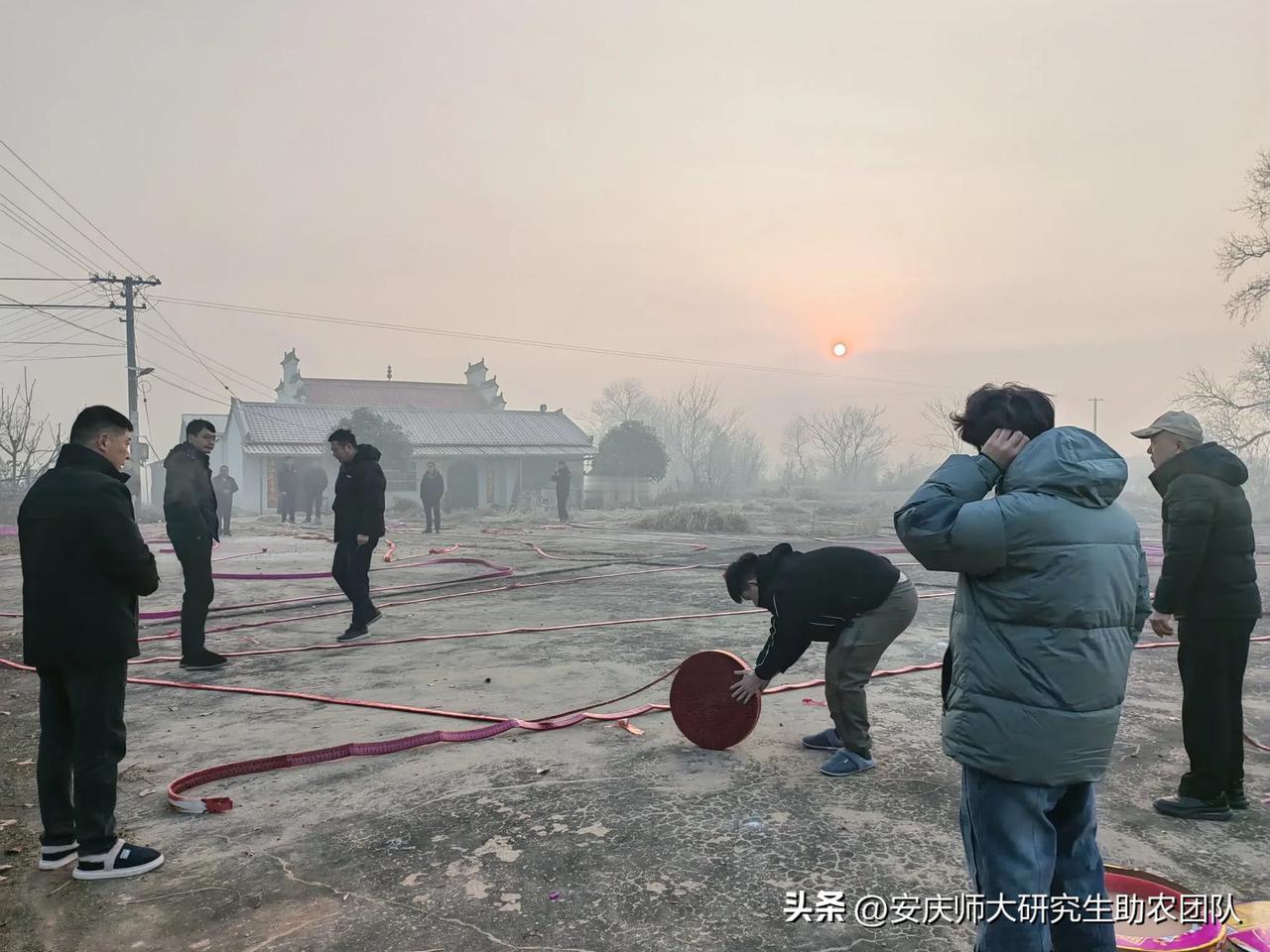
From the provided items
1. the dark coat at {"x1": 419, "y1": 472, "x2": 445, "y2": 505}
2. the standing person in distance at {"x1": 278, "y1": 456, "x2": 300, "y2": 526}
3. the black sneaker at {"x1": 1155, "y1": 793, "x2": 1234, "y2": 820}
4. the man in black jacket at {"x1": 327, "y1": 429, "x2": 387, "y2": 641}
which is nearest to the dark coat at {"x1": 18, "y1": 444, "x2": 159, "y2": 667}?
the man in black jacket at {"x1": 327, "y1": 429, "x2": 387, "y2": 641}

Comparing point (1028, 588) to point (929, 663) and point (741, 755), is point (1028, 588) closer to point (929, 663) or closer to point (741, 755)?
point (741, 755)

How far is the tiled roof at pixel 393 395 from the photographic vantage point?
1880 inches

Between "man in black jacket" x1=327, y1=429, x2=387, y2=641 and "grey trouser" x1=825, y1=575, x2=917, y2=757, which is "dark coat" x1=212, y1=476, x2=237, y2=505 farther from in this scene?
"grey trouser" x1=825, y1=575, x2=917, y2=757

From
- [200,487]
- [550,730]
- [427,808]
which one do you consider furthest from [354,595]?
[427,808]

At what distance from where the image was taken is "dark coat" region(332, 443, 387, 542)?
24.7 feet

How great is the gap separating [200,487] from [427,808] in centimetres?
402

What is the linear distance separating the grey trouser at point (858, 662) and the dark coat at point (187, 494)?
4728 mm

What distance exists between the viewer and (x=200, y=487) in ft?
21.4

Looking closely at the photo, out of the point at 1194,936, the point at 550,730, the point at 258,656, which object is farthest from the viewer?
the point at 258,656

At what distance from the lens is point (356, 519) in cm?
751

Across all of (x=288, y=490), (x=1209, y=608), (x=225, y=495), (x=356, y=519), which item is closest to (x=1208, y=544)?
(x=1209, y=608)

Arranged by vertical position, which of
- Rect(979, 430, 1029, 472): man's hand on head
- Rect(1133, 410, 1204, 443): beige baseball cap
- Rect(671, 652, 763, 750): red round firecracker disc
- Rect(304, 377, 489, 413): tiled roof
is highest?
Rect(304, 377, 489, 413): tiled roof

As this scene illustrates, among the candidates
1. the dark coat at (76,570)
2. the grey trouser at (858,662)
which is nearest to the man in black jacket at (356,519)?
the dark coat at (76,570)

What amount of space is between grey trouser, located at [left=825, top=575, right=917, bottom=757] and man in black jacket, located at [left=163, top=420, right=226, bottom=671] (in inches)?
186
